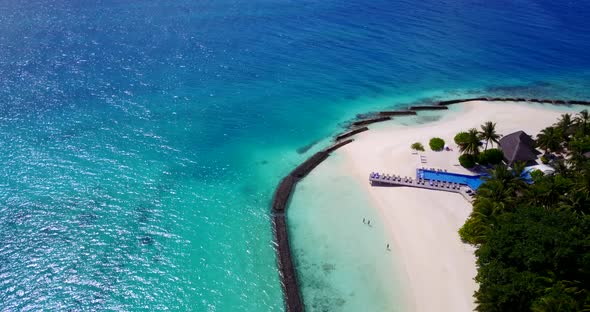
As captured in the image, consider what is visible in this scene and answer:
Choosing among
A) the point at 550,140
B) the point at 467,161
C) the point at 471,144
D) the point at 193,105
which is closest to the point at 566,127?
the point at 550,140

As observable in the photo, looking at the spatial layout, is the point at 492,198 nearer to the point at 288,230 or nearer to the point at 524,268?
the point at 524,268

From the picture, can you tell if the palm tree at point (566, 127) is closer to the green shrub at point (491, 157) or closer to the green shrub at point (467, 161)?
the green shrub at point (491, 157)

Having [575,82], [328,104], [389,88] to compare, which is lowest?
[328,104]

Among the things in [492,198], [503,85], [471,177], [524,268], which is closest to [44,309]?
[524,268]

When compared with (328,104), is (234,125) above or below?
below

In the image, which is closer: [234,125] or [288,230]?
[288,230]

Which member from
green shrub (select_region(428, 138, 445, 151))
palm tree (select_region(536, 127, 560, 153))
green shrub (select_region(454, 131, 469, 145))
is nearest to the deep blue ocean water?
green shrub (select_region(428, 138, 445, 151))
